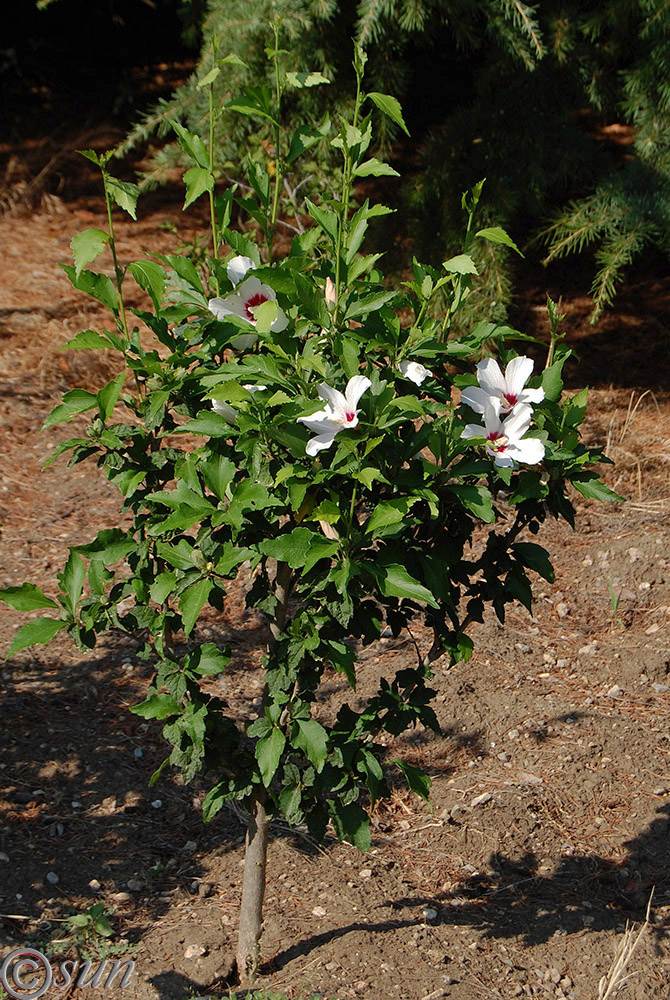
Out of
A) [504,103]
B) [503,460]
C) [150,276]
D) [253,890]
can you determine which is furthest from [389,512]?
[504,103]

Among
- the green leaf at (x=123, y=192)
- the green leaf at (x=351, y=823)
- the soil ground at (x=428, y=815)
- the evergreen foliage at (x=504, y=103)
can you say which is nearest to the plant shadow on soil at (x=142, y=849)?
the soil ground at (x=428, y=815)

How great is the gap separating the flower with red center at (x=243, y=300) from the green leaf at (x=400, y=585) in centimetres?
48

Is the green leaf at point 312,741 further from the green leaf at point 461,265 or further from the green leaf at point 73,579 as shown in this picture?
the green leaf at point 461,265

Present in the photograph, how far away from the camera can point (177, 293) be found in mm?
1772

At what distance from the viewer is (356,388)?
1498 millimetres

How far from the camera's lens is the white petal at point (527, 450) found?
160cm

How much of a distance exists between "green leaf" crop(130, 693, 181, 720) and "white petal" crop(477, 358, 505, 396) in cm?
82

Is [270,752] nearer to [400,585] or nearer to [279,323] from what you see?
[400,585]

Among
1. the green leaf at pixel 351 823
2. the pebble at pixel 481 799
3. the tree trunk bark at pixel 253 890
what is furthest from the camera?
the pebble at pixel 481 799

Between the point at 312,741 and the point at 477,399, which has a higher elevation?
the point at 477,399

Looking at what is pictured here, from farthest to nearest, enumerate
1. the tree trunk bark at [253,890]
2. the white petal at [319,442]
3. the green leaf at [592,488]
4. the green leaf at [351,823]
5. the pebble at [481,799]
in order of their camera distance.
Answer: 1. the pebble at [481,799]
2. the tree trunk bark at [253,890]
3. the green leaf at [351,823]
4. the green leaf at [592,488]
5. the white petal at [319,442]

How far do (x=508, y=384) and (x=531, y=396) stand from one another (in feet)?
0.15

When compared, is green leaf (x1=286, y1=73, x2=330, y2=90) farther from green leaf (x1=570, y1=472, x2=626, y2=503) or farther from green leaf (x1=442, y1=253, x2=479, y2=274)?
green leaf (x1=570, y1=472, x2=626, y2=503)

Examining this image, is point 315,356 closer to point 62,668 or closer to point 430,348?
point 430,348
